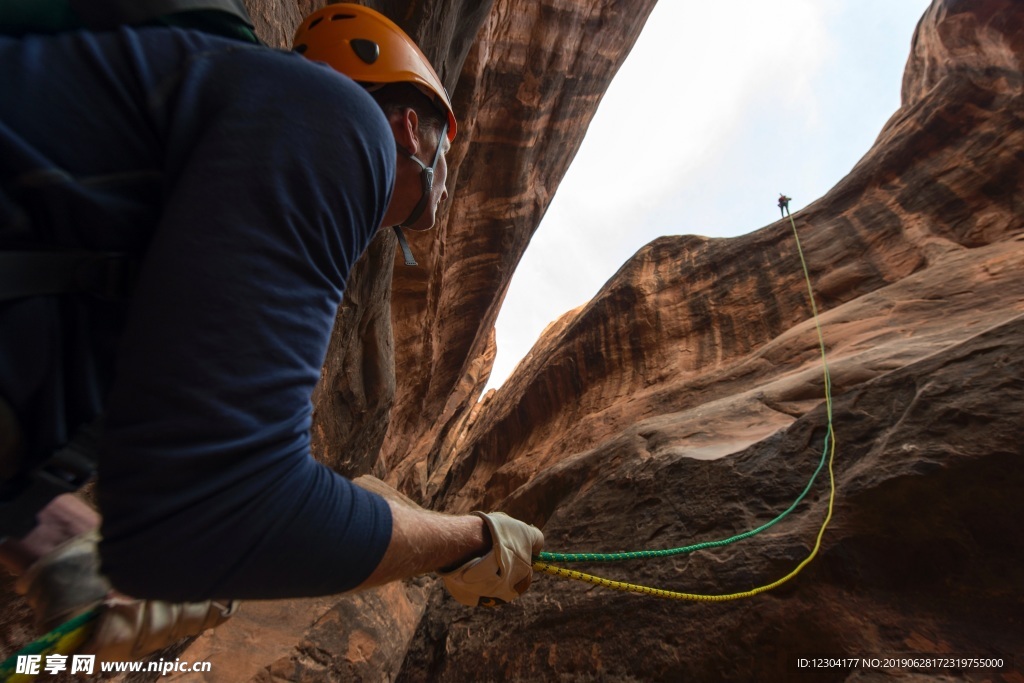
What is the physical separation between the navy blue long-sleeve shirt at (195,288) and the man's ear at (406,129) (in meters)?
1.11

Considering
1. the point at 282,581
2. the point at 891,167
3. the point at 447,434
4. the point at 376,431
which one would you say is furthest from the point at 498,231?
the point at 447,434

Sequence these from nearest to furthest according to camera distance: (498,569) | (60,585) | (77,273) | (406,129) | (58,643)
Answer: (77,273) → (58,643) → (60,585) → (498,569) → (406,129)

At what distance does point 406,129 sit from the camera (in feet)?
8.46

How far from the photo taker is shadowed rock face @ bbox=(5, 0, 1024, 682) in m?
2.93

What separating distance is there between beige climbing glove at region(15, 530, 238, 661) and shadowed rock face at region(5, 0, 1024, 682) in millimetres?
2375

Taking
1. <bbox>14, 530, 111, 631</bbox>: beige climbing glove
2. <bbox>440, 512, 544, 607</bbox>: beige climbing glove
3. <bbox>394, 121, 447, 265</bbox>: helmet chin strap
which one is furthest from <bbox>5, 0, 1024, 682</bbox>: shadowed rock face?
<bbox>14, 530, 111, 631</bbox>: beige climbing glove

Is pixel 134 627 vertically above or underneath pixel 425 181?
underneath

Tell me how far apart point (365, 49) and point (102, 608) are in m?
2.74

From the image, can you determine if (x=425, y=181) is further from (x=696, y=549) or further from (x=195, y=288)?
(x=696, y=549)

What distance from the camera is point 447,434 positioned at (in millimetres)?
23984

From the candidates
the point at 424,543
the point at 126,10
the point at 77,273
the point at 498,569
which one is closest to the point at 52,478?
the point at 77,273

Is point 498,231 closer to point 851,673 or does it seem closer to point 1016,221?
point 1016,221

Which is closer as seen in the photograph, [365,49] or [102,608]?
[102,608]

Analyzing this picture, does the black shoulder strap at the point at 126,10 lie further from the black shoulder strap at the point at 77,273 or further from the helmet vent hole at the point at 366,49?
the helmet vent hole at the point at 366,49
